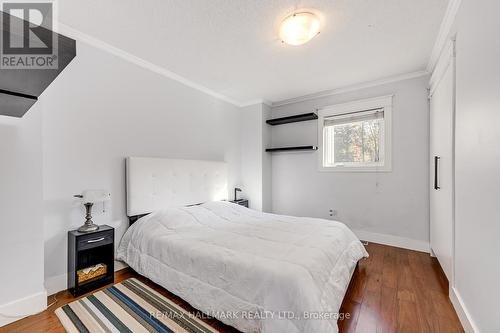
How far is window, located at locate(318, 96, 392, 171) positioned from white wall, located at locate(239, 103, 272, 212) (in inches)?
41.8

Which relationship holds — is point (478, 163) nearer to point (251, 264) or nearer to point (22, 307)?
point (251, 264)

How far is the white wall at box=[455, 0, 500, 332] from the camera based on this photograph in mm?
1118

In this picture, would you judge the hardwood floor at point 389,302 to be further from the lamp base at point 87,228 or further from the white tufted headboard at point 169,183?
the white tufted headboard at point 169,183

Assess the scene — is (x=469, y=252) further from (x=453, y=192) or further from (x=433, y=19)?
(x=433, y=19)

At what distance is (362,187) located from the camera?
342 cm

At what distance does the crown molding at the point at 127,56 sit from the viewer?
81.7 inches

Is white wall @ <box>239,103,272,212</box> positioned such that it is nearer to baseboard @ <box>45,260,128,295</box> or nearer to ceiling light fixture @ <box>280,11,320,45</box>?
ceiling light fixture @ <box>280,11,320,45</box>

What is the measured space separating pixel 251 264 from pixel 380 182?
8.99 feet

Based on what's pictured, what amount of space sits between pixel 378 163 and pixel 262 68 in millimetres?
2312

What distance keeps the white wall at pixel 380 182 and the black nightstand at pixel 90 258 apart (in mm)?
2969

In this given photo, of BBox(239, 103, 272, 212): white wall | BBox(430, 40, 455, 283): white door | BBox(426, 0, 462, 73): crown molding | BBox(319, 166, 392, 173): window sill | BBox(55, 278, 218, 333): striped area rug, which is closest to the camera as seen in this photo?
BBox(55, 278, 218, 333): striped area rug

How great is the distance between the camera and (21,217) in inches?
66.4

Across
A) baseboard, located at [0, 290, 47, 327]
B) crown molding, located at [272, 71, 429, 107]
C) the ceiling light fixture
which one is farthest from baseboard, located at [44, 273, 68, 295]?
crown molding, located at [272, 71, 429, 107]

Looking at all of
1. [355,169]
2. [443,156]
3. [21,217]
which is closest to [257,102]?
[355,169]
